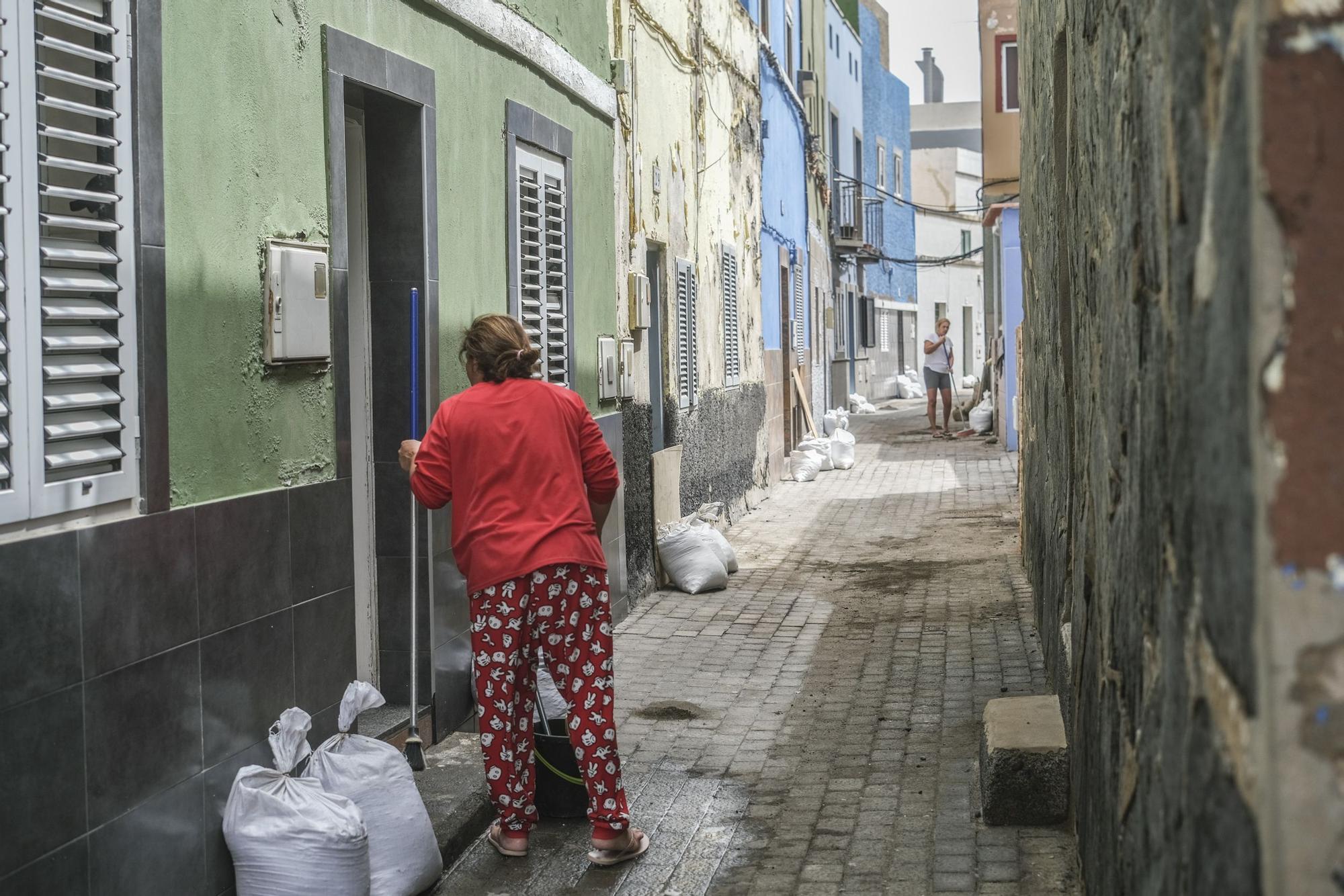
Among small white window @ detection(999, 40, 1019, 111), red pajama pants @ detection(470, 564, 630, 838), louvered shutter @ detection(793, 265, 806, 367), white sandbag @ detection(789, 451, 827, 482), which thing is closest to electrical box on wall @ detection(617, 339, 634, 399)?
red pajama pants @ detection(470, 564, 630, 838)

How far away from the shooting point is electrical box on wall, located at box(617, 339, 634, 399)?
30.2ft

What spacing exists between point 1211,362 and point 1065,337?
4.25 m

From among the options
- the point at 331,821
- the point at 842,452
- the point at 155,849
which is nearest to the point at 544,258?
the point at 331,821

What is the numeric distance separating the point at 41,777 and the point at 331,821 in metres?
0.91

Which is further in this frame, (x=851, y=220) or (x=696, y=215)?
(x=851, y=220)

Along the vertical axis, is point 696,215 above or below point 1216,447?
above

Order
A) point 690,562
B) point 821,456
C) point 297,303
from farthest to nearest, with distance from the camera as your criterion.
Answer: point 821,456 → point 690,562 → point 297,303

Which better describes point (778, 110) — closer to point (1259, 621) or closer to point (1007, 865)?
point (1007, 865)

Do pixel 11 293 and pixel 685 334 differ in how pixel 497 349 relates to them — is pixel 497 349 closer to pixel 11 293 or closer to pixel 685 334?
pixel 11 293

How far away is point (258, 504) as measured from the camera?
4.43 m

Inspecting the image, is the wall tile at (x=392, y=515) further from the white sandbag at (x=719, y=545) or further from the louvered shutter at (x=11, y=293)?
the white sandbag at (x=719, y=545)

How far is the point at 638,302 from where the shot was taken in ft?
31.7

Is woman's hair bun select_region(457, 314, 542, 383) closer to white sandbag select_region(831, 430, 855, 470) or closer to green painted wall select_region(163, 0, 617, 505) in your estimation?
green painted wall select_region(163, 0, 617, 505)

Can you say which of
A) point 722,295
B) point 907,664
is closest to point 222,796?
point 907,664
